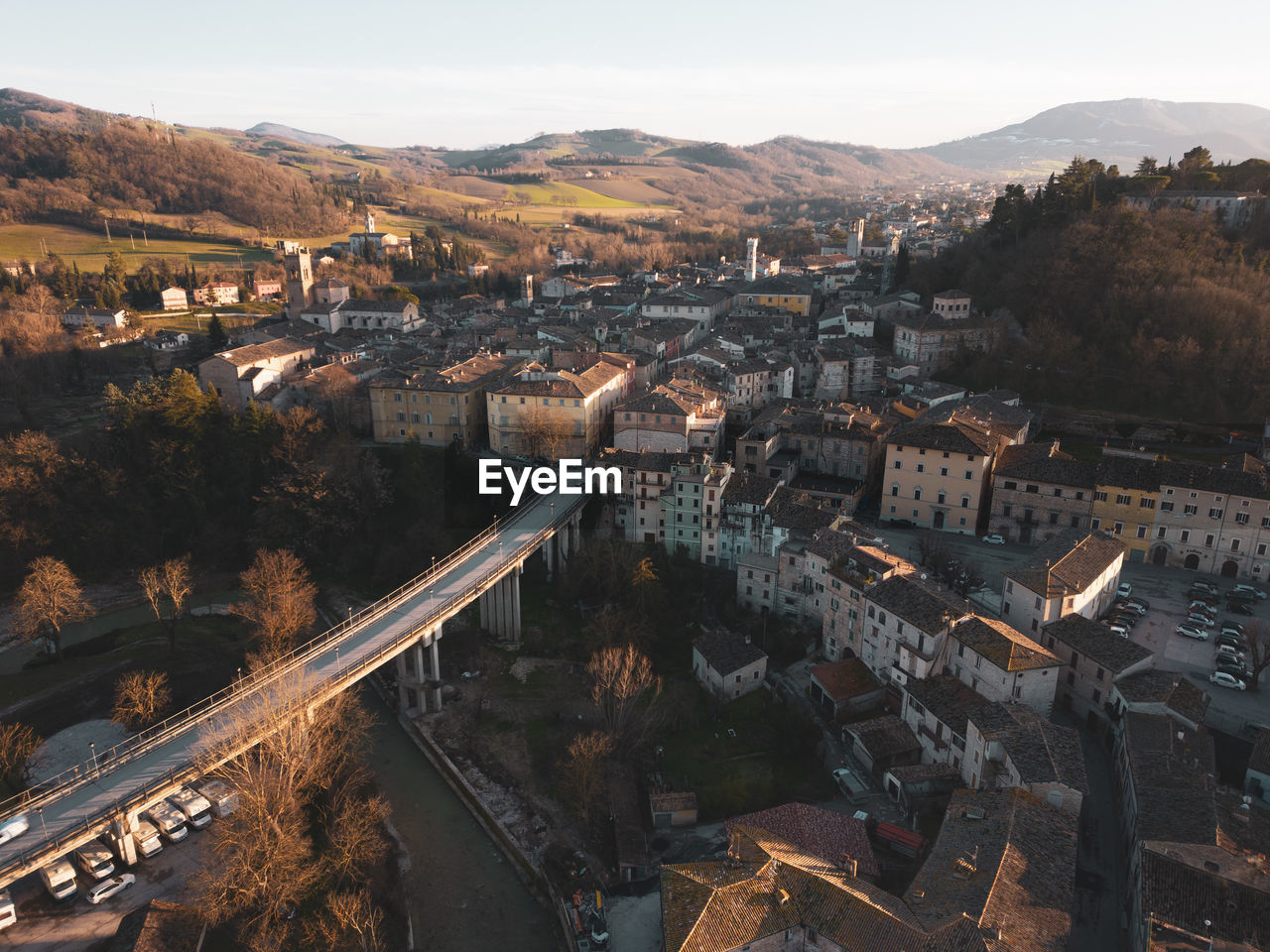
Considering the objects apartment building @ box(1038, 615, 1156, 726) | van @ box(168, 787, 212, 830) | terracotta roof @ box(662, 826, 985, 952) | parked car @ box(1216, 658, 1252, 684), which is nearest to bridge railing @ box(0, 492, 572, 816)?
van @ box(168, 787, 212, 830)

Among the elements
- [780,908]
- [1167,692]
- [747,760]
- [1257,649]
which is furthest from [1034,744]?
[1257,649]

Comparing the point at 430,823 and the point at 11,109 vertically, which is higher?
the point at 11,109

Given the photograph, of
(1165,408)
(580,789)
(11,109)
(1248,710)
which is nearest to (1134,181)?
(1165,408)

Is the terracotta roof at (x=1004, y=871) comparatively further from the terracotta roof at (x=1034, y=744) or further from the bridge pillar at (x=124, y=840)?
the bridge pillar at (x=124, y=840)

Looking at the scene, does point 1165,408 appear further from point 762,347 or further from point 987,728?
point 987,728

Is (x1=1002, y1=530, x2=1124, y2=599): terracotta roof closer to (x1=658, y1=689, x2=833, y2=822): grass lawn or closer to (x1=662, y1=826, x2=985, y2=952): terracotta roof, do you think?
(x1=658, y1=689, x2=833, y2=822): grass lawn

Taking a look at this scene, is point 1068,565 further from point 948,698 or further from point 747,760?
point 747,760
